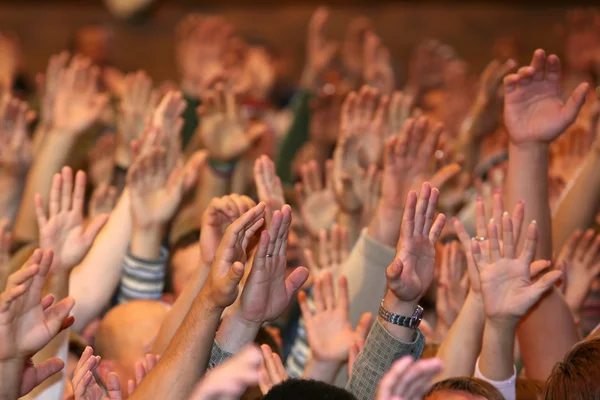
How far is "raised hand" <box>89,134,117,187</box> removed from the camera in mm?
2867

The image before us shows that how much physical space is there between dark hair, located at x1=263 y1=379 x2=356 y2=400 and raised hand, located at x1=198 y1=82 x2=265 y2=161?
1.43 metres

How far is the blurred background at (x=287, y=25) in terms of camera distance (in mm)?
5637

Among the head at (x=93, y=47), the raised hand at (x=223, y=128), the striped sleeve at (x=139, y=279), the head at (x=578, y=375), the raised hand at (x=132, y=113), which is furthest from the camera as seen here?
the head at (x=93, y=47)

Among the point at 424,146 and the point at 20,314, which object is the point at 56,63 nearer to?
the point at 424,146

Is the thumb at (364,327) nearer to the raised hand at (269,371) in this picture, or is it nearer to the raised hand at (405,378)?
the raised hand at (269,371)

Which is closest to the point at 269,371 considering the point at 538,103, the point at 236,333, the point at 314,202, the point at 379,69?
the point at 236,333

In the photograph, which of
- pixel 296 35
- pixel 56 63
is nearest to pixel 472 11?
pixel 296 35

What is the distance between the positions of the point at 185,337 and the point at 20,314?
246 millimetres

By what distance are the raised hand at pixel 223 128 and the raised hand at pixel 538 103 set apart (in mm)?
878

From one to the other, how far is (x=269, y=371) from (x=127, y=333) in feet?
1.41

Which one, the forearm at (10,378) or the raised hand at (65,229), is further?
the raised hand at (65,229)

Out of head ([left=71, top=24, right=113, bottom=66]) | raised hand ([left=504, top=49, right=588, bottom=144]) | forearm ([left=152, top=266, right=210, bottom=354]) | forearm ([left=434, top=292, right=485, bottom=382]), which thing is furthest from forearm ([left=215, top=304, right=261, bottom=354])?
head ([left=71, top=24, right=113, bottom=66])

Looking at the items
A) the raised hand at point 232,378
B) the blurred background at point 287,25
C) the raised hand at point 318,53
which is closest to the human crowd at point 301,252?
the raised hand at point 232,378

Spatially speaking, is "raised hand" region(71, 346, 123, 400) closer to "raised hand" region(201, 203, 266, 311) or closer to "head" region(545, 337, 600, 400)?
"raised hand" region(201, 203, 266, 311)
